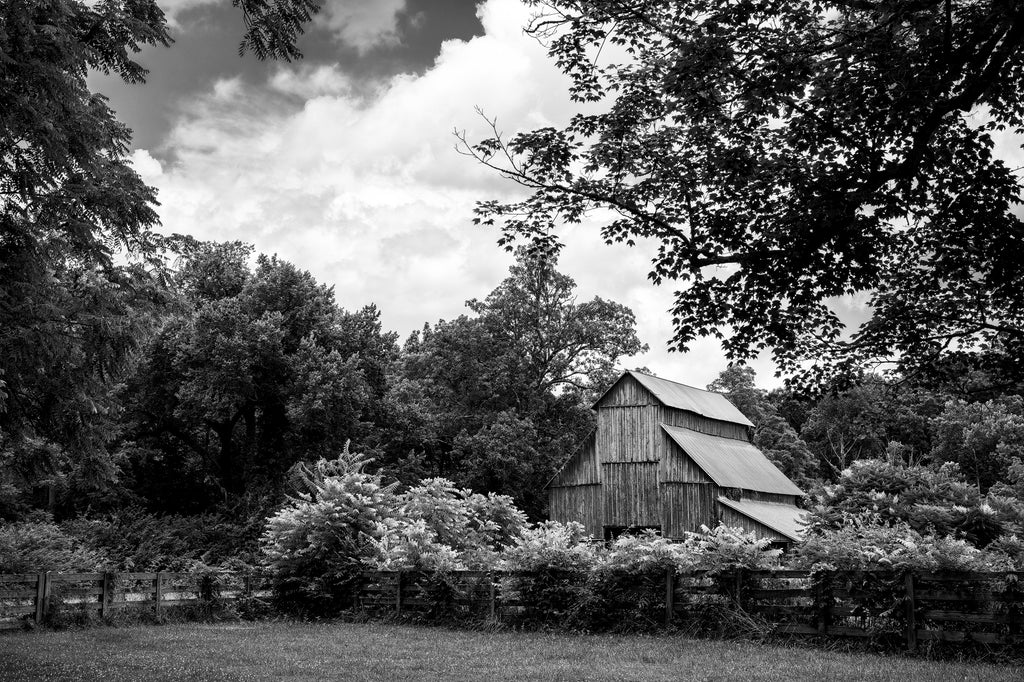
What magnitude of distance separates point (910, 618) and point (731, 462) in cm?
2440

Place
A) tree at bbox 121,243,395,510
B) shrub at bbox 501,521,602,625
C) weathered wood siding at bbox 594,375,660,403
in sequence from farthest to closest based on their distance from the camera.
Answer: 1. tree at bbox 121,243,395,510
2. weathered wood siding at bbox 594,375,660,403
3. shrub at bbox 501,521,602,625

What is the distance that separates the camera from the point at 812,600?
1722 centimetres

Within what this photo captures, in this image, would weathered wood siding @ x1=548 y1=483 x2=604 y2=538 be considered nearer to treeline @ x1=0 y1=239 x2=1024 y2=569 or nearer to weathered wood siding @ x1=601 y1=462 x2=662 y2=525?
weathered wood siding @ x1=601 y1=462 x2=662 y2=525

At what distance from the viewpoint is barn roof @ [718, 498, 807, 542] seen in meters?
33.4

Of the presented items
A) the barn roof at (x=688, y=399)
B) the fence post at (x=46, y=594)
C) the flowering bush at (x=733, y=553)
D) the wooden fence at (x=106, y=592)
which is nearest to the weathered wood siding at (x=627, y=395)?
the barn roof at (x=688, y=399)

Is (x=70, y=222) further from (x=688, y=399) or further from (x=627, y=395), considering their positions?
(x=688, y=399)

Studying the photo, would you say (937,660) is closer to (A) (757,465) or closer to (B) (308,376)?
(A) (757,465)

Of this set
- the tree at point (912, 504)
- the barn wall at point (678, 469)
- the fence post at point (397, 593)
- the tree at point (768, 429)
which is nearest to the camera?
the fence post at point (397, 593)

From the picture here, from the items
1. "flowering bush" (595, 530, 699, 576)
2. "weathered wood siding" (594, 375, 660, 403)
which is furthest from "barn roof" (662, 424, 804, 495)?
"flowering bush" (595, 530, 699, 576)

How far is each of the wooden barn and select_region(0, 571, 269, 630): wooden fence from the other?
1764cm

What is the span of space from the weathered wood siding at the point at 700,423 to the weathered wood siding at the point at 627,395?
78cm

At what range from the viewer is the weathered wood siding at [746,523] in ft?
109

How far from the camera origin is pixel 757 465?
42.3 metres

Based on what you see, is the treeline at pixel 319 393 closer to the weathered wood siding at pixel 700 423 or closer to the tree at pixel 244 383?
the tree at pixel 244 383
